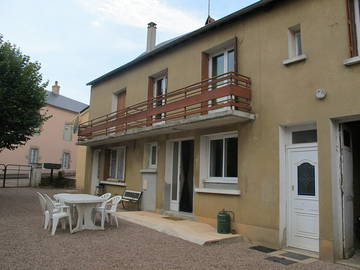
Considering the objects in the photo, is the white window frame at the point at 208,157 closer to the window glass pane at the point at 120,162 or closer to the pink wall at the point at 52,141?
the window glass pane at the point at 120,162

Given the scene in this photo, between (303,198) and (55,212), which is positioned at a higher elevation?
(303,198)

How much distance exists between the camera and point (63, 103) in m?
35.5

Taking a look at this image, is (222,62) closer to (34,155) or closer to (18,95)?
(18,95)

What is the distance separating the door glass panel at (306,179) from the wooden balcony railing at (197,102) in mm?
2051

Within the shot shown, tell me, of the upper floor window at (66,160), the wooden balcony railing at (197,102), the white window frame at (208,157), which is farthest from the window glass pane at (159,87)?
the upper floor window at (66,160)

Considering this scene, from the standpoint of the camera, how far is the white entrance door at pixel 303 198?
6.90 m

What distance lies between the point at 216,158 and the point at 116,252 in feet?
14.2

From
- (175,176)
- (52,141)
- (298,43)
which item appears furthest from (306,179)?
(52,141)

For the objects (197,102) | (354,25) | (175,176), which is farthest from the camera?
(175,176)

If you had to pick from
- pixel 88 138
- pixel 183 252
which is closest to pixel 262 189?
pixel 183 252

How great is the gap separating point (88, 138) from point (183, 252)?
1006cm

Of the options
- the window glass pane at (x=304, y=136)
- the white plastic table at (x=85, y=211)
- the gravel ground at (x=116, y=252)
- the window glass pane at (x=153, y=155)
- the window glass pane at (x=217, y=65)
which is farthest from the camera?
the window glass pane at (x=153, y=155)

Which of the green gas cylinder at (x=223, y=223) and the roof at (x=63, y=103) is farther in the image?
the roof at (x=63, y=103)

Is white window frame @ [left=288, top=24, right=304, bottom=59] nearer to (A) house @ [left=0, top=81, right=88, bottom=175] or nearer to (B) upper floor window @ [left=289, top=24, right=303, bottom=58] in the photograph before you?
(B) upper floor window @ [left=289, top=24, right=303, bottom=58]
